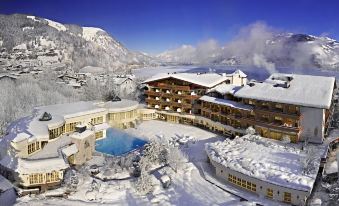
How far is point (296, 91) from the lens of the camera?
150 feet

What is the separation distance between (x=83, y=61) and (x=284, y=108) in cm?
13177

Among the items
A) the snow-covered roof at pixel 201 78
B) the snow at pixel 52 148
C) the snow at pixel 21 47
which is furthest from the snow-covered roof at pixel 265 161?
the snow at pixel 21 47

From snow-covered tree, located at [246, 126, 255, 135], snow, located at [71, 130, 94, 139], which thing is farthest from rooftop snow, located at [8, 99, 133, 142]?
snow-covered tree, located at [246, 126, 255, 135]

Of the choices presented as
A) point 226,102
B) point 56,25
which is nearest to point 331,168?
point 226,102

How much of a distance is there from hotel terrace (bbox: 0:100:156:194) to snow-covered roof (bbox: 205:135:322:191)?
622 inches

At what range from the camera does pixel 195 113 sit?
6034cm

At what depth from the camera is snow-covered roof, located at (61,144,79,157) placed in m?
38.3

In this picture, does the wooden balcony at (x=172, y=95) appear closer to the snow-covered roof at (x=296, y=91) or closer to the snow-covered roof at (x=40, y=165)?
the snow-covered roof at (x=296, y=91)

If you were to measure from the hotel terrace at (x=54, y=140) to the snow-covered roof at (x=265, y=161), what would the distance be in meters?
15.8

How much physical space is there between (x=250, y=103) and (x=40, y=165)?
100 ft

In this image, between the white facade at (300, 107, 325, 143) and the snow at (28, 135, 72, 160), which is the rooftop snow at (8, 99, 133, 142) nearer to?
the snow at (28, 135, 72, 160)

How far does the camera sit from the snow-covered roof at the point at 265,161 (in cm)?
3070

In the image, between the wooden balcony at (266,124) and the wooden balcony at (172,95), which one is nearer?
the wooden balcony at (266,124)

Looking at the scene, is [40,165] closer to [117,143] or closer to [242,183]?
[117,143]
